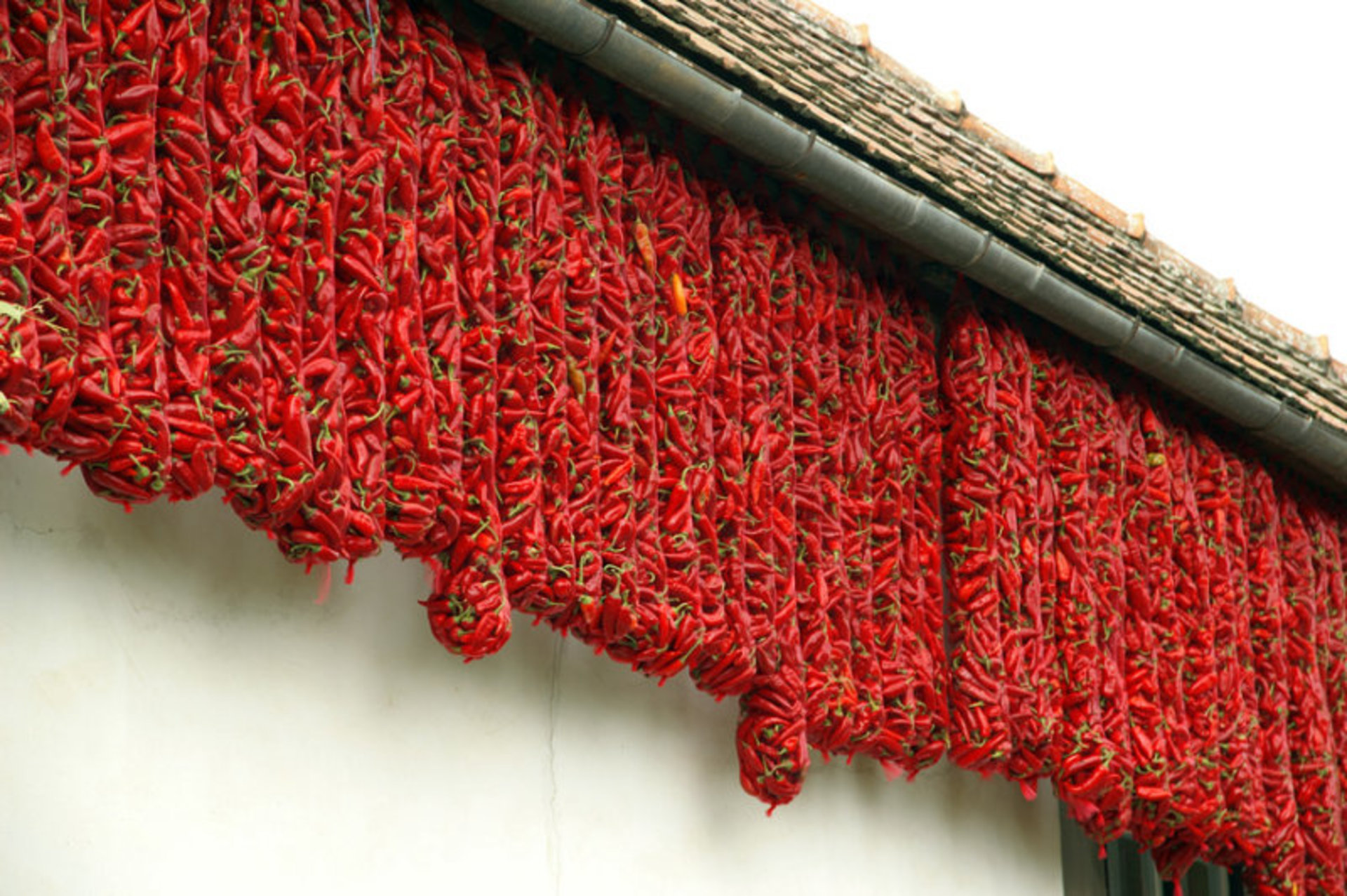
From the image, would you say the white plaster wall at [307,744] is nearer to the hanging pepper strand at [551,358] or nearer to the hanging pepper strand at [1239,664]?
→ the hanging pepper strand at [551,358]

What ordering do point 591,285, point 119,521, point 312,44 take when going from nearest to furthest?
1. point 119,521
2. point 312,44
3. point 591,285

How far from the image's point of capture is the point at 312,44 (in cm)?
363

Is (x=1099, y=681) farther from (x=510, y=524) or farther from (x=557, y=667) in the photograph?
(x=510, y=524)

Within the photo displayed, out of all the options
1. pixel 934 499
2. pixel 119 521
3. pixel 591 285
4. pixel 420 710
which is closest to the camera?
pixel 119 521

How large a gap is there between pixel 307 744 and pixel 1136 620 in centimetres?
291

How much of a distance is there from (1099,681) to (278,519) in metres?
2.83

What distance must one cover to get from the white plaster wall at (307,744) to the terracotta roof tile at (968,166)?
154 centimetres

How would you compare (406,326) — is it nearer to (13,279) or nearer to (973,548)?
(13,279)

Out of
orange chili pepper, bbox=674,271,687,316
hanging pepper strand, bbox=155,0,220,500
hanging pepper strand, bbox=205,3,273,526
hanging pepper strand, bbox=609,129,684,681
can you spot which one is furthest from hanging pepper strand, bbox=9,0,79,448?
orange chili pepper, bbox=674,271,687,316

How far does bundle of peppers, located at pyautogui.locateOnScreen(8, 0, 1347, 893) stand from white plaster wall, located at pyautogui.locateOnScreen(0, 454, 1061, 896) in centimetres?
19

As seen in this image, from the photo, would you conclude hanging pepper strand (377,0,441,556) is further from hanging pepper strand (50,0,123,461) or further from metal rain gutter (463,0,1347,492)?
hanging pepper strand (50,0,123,461)

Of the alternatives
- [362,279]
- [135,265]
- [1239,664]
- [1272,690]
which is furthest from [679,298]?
[1272,690]

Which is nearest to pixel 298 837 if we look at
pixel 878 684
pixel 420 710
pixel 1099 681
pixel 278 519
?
pixel 420 710

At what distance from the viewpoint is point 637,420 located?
13.9ft
